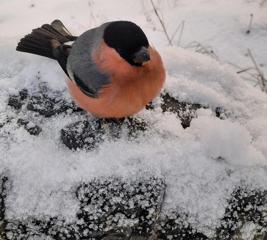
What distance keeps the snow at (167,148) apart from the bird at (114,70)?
22 centimetres

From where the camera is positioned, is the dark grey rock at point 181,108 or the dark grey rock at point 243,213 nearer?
the dark grey rock at point 243,213

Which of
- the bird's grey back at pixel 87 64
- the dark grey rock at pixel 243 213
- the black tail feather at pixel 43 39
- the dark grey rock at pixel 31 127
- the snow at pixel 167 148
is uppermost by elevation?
the bird's grey back at pixel 87 64

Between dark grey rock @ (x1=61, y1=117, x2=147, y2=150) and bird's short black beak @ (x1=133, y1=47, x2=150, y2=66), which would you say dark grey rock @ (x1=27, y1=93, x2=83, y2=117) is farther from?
bird's short black beak @ (x1=133, y1=47, x2=150, y2=66)

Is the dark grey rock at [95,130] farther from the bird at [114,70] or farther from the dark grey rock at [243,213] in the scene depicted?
the dark grey rock at [243,213]

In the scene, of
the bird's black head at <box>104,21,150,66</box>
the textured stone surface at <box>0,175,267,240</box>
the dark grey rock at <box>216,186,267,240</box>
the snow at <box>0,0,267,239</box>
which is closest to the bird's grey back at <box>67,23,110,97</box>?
the bird's black head at <box>104,21,150,66</box>

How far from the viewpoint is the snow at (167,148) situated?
67.4 inches

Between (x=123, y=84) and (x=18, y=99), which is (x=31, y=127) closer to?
(x=18, y=99)

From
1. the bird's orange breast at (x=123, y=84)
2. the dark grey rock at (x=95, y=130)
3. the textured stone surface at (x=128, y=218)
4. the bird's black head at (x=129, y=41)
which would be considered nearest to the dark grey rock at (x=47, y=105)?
the dark grey rock at (x=95, y=130)

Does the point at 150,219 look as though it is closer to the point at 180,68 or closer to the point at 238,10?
the point at 180,68

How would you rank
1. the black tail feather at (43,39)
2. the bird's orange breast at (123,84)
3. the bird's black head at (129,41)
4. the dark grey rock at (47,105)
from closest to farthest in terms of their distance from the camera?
the bird's black head at (129,41)
the bird's orange breast at (123,84)
the dark grey rock at (47,105)
the black tail feather at (43,39)

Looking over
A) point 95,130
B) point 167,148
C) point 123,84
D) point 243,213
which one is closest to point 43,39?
point 95,130

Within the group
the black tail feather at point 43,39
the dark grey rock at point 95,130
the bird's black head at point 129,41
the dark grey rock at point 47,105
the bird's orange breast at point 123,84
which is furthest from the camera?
the black tail feather at point 43,39

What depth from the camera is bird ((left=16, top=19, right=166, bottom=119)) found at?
1555 mm

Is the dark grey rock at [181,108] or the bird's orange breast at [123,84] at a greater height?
the bird's orange breast at [123,84]
